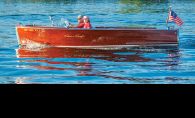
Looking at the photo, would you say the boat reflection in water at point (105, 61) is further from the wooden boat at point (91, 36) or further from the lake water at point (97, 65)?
the wooden boat at point (91, 36)

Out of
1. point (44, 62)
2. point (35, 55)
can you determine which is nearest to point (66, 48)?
point (35, 55)

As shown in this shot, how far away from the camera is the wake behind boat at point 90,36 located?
40.8 ft

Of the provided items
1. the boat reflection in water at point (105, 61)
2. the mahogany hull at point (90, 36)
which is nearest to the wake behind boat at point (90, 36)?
the mahogany hull at point (90, 36)

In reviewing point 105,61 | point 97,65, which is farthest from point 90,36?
point 97,65

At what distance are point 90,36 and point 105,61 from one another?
2.57m

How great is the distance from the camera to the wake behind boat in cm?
1245

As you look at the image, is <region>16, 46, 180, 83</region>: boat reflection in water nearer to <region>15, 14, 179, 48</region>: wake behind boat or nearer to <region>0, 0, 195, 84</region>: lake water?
<region>0, 0, 195, 84</region>: lake water

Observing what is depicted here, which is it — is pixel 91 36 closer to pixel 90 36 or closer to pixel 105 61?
pixel 90 36

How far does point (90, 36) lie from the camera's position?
1255 cm

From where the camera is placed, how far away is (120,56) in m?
11.4
